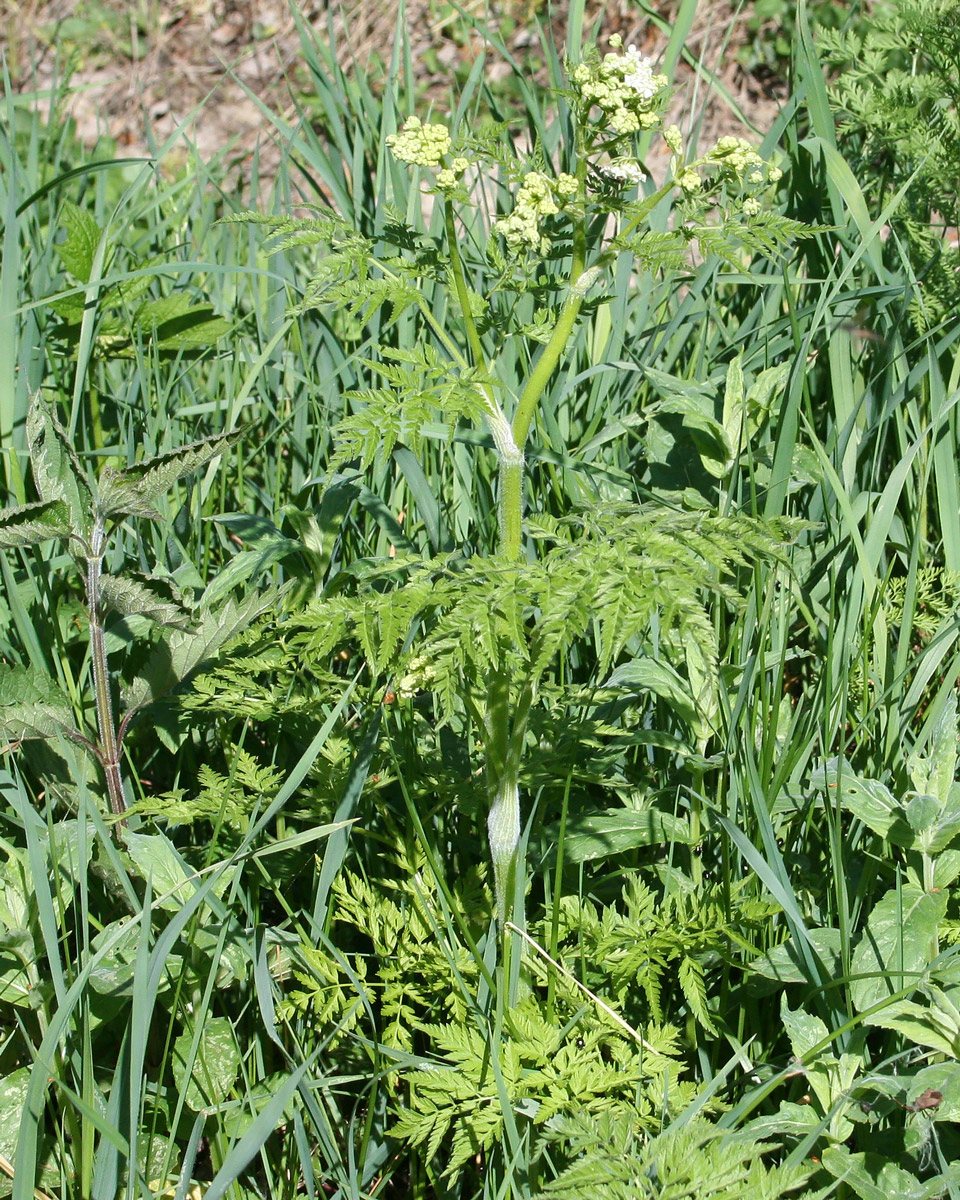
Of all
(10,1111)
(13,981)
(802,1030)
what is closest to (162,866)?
(13,981)

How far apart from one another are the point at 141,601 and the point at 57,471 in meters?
0.30

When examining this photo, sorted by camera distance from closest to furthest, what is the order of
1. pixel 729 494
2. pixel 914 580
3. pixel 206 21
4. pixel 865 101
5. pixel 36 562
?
pixel 914 580
pixel 729 494
pixel 36 562
pixel 865 101
pixel 206 21

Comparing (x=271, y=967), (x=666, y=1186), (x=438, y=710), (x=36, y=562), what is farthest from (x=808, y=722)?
(x=36, y=562)

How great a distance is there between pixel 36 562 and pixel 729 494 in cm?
150

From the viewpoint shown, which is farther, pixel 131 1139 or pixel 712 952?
pixel 712 952

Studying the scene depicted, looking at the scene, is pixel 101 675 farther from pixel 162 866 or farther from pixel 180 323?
pixel 180 323

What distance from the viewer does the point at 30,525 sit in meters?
1.70

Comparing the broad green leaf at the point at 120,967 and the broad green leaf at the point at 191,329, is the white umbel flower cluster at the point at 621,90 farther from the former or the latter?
the broad green leaf at the point at 191,329

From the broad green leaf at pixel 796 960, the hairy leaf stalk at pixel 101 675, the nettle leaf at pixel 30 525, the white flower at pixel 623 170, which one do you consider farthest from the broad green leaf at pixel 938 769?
the nettle leaf at pixel 30 525

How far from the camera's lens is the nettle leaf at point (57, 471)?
1.81 m

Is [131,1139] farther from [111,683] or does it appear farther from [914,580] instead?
[914,580]

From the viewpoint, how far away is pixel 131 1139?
4.47ft

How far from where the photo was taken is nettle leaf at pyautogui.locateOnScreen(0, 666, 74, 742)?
1.81 meters

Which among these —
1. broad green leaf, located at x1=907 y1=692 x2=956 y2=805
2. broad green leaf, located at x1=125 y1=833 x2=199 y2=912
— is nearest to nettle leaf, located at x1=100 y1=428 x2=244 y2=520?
broad green leaf, located at x1=125 y1=833 x2=199 y2=912
